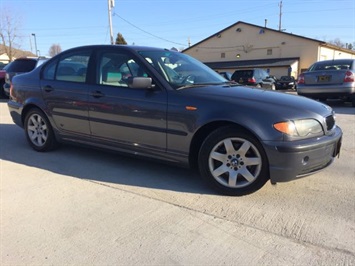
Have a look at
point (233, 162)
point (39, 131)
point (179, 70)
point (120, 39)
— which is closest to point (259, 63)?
point (120, 39)

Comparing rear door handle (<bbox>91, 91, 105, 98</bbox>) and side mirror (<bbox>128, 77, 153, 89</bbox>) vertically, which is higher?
side mirror (<bbox>128, 77, 153, 89</bbox>)

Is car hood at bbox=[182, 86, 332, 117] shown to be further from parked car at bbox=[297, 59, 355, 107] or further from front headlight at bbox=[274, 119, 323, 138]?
parked car at bbox=[297, 59, 355, 107]

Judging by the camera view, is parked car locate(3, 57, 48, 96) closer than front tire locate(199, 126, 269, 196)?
No

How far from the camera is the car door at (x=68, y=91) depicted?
4586mm

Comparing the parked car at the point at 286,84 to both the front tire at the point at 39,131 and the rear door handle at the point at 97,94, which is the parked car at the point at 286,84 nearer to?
the front tire at the point at 39,131

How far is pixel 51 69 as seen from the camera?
509 cm

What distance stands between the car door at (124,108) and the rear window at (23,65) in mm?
8430

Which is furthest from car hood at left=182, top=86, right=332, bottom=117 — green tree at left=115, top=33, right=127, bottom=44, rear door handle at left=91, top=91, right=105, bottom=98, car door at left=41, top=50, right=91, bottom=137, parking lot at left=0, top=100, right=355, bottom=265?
green tree at left=115, top=33, right=127, bottom=44

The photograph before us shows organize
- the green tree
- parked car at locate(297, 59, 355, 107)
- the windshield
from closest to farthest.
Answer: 1. the windshield
2. parked car at locate(297, 59, 355, 107)
3. the green tree

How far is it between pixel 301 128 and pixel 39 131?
392 centimetres

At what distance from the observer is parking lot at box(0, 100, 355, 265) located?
254cm

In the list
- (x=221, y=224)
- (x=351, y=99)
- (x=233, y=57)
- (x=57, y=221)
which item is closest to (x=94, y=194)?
(x=57, y=221)

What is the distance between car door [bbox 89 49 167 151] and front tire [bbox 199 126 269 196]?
595 millimetres

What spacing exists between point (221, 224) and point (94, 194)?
1455 millimetres
